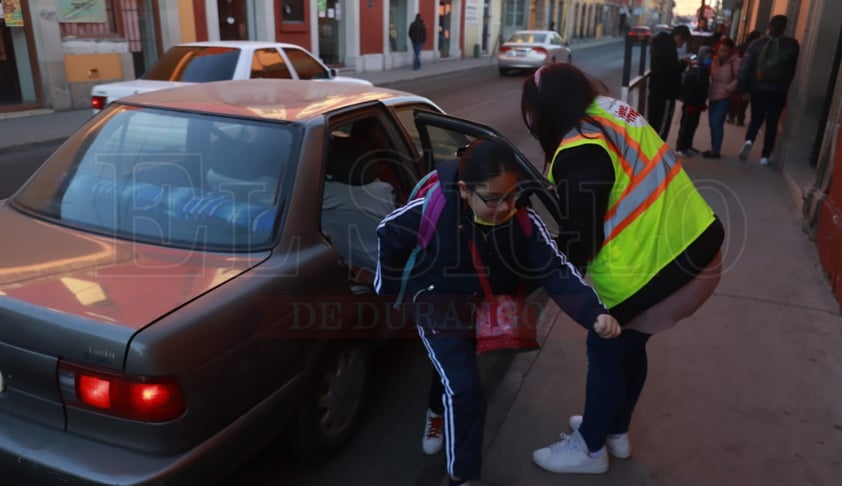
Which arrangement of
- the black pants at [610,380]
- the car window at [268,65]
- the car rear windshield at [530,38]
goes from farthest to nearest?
1. the car rear windshield at [530,38]
2. the car window at [268,65]
3. the black pants at [610,380]

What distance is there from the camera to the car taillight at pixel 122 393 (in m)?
2.00

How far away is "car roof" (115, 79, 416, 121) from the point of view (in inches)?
119

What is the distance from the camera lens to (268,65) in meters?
9.61

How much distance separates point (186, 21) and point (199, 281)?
50.8ft

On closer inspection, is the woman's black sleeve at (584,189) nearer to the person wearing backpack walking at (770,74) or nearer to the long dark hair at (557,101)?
the long dark hair at (557,101)

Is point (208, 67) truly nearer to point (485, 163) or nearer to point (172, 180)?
point (172, 180)

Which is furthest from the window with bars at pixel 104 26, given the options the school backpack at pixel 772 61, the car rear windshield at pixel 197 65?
the school backpack at pixel 772 61

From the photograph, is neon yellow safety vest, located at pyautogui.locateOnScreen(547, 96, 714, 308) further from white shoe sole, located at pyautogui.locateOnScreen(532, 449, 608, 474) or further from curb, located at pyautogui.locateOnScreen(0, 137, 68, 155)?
curb, located at pyautogui.locateOnScreen(0, 137, 68, 155)

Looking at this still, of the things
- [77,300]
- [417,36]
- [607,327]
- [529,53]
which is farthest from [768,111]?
[417,36]

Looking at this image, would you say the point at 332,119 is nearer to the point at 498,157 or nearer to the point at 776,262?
the point at 498,157

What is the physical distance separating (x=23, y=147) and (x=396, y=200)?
889 cm

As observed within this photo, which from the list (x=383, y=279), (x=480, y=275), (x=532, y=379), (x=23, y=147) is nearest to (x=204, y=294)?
(x=383, y=279)

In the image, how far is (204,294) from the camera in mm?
2207

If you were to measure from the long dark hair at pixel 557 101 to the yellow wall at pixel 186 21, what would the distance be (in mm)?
15298
